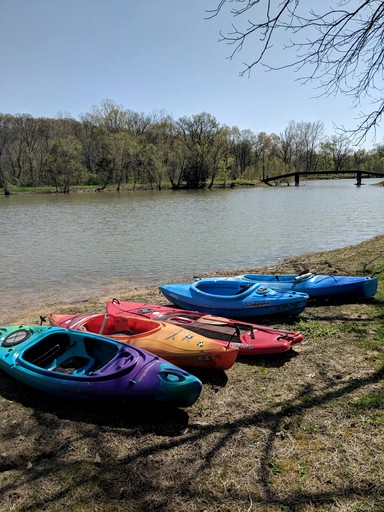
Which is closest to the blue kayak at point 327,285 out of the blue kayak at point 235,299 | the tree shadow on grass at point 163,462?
the blue kayak at point 235,299

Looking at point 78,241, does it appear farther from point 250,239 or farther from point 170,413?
point 170,413

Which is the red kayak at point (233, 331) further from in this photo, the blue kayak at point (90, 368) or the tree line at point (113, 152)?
the tree line at point (113, 152)

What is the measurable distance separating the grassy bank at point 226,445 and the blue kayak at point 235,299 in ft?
4.05

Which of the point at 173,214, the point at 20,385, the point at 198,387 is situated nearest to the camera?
the point at 198,387

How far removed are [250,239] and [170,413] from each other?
12059 mm

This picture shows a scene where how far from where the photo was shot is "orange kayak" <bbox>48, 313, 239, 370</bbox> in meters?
3.98

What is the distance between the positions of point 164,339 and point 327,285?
3212 millimetres

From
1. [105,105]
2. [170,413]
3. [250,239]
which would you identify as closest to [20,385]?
[170,413]

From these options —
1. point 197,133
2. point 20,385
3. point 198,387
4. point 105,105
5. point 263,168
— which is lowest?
point 20,385

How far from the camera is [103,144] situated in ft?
184

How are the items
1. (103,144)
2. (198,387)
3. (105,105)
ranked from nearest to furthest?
(198,387), (103,144), (105,105)

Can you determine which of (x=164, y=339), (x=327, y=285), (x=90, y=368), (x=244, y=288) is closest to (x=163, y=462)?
(x=164, y=339)

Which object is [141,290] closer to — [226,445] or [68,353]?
[68,353]

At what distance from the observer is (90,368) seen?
14.2ft
